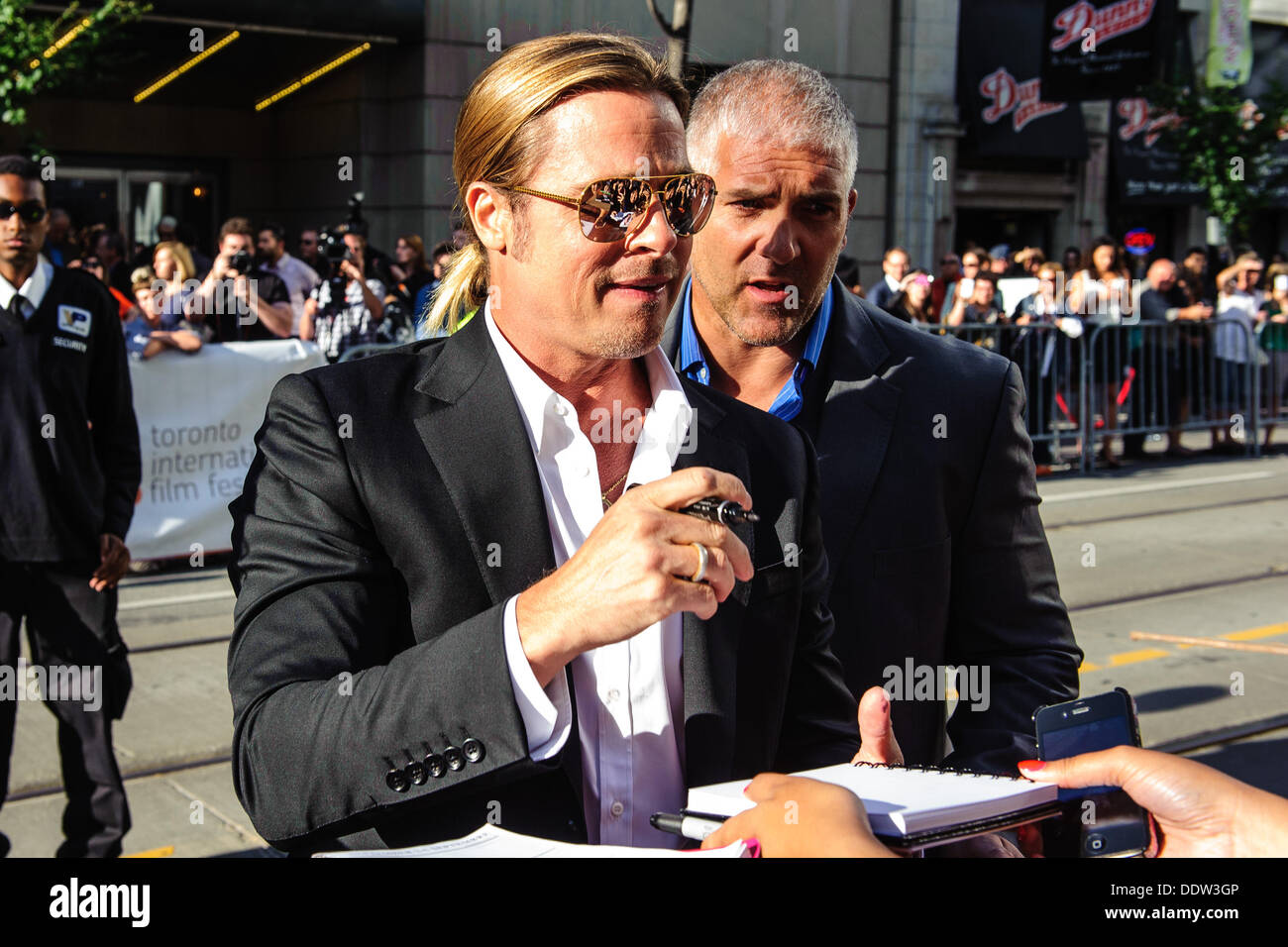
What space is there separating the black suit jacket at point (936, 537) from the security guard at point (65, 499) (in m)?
2.92

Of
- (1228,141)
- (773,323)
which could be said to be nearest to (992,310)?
(773,323)

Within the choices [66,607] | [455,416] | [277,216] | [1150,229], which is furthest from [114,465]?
[1150,229]

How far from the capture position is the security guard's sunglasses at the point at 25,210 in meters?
4.92

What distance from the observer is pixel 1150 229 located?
83.3 ft

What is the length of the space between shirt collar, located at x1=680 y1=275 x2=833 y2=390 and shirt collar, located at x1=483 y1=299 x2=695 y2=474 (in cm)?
83

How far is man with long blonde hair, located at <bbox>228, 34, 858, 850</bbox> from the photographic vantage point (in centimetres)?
169

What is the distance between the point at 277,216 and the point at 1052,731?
17803 mm

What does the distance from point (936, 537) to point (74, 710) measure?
3178 millimetres

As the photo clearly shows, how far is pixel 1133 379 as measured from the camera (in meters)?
14.0

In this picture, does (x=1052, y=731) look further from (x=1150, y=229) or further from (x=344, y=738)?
(x=1150, y=229)

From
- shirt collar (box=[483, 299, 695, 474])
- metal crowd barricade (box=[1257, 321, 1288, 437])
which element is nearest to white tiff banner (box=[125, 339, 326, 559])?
shirt collar (box=[483, 299, 695, 474])

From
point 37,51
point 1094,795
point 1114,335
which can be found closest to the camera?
point 1094,795

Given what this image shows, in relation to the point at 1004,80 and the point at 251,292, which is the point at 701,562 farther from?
the point at 1004,80

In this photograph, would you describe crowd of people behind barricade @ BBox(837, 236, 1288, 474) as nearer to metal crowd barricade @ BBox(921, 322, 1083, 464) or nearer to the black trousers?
metal crowd barricade @ BBox(921, 322, 1083, 464)
